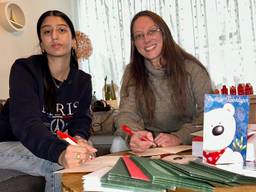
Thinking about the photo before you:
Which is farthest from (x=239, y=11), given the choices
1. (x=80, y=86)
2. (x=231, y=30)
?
(x=80, y=86)

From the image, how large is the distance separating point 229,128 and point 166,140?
1.40 feet

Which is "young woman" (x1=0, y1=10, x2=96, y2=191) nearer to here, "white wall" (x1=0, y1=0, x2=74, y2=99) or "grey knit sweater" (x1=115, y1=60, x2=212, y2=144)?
"grey knit sweater" (x1=115, y1=60, x2=212, y2=144)

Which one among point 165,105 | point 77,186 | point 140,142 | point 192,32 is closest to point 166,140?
point 140,142

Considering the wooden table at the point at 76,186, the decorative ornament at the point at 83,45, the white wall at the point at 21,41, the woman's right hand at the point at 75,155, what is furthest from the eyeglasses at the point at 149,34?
the decorative ornament at the point at 83,45

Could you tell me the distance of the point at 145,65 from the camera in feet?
5.30

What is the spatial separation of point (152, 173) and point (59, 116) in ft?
3.08

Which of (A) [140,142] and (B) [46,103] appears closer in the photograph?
(A) [140,142]

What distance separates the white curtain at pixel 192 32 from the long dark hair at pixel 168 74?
1.28 meters

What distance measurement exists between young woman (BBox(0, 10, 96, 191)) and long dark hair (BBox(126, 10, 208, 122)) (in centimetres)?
26

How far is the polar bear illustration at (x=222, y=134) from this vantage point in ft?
2.57

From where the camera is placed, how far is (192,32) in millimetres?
2867

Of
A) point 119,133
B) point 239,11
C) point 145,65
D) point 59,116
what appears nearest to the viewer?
point 119,133

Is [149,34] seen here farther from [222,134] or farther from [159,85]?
[222,134]

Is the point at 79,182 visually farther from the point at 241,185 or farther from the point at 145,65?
the point at 145,65
